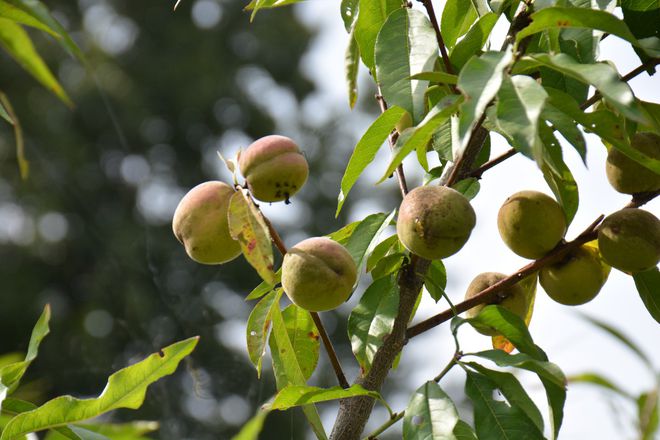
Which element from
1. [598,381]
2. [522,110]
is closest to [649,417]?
[598,381]

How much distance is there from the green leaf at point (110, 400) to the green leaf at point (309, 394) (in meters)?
0.20

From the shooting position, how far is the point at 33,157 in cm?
1077

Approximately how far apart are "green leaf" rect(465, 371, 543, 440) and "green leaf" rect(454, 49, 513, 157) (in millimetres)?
354

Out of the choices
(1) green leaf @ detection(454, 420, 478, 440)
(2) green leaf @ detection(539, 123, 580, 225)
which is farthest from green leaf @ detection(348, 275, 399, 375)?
(2) green leaf @ detection(539, 123, 580, 225)

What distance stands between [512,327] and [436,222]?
0.17 metres

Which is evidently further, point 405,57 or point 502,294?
point 502,294

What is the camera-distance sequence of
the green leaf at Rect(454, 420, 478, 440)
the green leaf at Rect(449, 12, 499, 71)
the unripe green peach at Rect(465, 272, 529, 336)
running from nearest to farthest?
the green leaf at Rect(454, 420, 478, 440)
the green leaf at Rect(449, 12, 499, 71)
the unripe green peach at Rect(465, 272, 529, 336)

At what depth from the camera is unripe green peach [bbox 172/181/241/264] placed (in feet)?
3.75

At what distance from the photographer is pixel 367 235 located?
121 centimetres

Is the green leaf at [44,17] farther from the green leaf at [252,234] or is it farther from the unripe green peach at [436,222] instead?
the unripe green peach at [436,222]

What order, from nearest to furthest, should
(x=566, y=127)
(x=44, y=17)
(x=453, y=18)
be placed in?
(x=44, y=17), (x=566, y=127), (x=453, y=18)

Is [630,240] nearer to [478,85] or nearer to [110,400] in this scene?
[478,85]

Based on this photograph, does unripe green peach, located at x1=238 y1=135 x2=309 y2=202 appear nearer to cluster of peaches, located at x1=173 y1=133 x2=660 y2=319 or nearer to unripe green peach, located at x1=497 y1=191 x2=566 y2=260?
cluster of peaches, located at x1=173 y1=133 x2=660 y2=319

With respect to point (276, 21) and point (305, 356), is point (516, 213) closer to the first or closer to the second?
point (305, 356)
